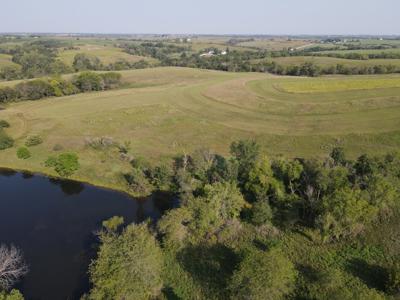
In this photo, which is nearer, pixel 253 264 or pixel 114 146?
pixel 253 264

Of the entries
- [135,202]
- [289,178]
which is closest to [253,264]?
[289,178]

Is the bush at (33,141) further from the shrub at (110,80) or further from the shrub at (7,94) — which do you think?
the shrub at (110,80)

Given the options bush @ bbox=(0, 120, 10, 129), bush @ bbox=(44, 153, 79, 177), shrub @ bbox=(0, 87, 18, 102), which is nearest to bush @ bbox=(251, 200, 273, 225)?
bush @ bbox=(44, 153, 79, 177)

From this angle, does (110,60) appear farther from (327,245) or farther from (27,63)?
(327,245)

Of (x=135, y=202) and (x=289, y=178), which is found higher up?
(x=289, y=178)

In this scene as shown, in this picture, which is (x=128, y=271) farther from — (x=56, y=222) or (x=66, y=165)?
(x=66, y=165)

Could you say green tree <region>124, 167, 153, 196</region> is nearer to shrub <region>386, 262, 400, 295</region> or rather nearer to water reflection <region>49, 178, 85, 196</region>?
water reflection <region>49, 178, 85, 196</region>

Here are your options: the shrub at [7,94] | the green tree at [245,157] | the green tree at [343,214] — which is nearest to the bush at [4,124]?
the shrub at [7,94]
